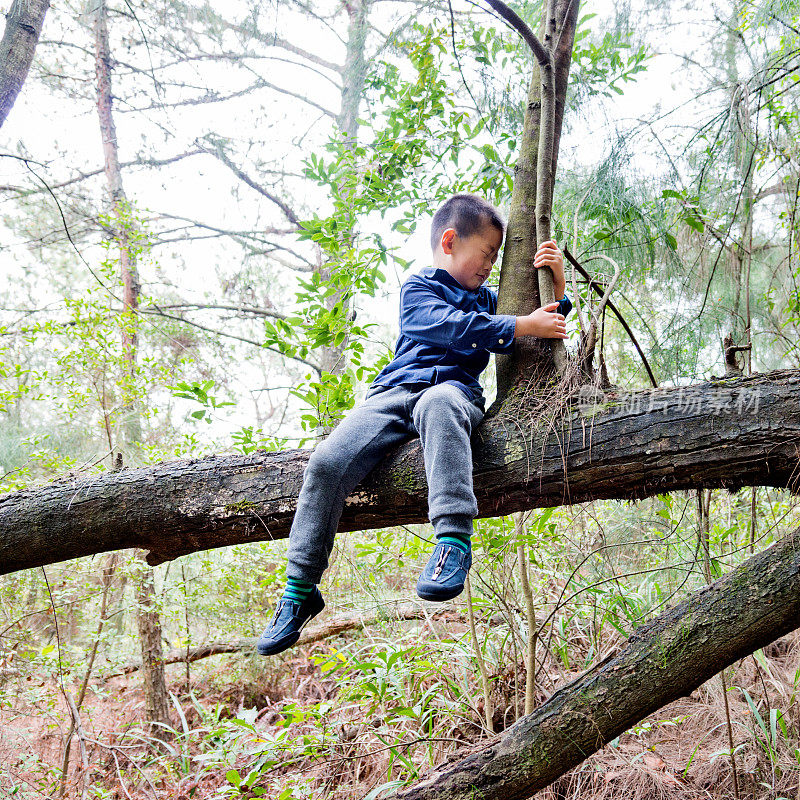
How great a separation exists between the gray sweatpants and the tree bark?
90.8 inches

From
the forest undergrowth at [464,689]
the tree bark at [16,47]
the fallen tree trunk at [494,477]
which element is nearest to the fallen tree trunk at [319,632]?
the forest undergrowth at [464,689]

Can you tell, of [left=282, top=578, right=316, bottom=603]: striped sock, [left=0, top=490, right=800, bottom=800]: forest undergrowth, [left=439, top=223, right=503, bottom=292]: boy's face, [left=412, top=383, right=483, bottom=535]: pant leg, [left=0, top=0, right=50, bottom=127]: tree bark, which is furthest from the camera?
[left=0, top=0, right=50, bottom=127]: tree bark

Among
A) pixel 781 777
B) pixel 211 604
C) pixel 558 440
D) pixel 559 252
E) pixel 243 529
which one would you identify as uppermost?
pixel 559 252

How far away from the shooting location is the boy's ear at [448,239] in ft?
7.09

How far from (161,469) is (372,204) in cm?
142

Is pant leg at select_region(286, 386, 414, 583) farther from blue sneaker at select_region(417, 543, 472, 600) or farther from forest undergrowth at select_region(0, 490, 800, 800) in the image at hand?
forest undergrowth at select_region(0, 490, 800, 800)

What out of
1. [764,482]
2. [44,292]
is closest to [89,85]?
[44,292]

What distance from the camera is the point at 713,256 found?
10.4ft

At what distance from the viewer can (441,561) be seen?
144 cm

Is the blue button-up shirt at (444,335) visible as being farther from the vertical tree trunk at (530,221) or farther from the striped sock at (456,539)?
the striped sock at (456,539)

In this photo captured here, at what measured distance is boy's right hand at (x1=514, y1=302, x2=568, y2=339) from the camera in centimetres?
179

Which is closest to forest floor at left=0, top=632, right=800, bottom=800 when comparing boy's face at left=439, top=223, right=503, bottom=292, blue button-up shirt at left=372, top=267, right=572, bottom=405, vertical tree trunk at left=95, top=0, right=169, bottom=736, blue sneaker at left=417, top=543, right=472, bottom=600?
vertical tree trunk at left=95, top=0, right=169, bottom=736

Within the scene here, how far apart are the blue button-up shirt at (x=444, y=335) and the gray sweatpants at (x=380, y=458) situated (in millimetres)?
119

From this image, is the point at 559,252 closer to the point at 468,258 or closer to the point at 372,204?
the point at 468,258
